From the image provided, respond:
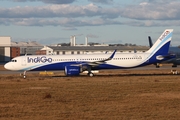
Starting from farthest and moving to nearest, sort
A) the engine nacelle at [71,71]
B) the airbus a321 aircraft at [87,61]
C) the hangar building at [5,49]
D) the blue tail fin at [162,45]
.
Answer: the hangar building at [5,49] < the blue tail fin at [162,45] < the airbus a321 aircraft at [87,61] < the engine nacelle at [71,71]

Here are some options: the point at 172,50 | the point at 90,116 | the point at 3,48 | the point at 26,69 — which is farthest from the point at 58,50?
the point at 90,116

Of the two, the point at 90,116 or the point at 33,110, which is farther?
the point at 33,110

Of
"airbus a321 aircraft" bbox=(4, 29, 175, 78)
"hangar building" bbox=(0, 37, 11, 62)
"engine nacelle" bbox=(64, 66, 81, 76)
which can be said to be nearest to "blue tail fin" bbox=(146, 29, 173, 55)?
"airbus a321 aircraft" bbox=(4, 29, 175, 78)

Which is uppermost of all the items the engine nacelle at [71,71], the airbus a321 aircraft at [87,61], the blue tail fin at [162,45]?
the blue tail fin at [162,45]

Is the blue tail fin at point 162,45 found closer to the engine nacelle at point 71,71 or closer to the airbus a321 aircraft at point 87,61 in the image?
the airbus a321 aircraft at point 87,61

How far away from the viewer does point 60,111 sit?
21.0 m

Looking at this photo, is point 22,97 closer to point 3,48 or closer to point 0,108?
point 0,108

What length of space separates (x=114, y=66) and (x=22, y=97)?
29381 millimetres

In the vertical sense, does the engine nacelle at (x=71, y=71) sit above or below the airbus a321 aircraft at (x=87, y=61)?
below

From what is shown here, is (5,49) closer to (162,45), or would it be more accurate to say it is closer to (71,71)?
(162,45)

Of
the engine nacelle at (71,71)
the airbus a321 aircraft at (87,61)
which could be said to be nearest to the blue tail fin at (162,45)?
the airbus a321 aircraft at (87,61)

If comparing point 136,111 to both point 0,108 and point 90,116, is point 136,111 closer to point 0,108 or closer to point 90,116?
point 90,116

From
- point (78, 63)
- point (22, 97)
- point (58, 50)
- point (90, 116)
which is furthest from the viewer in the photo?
point (58, 50)

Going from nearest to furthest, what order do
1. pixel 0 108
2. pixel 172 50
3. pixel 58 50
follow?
pixel 0 108 < pixel 172 50 < pixel 58 50
